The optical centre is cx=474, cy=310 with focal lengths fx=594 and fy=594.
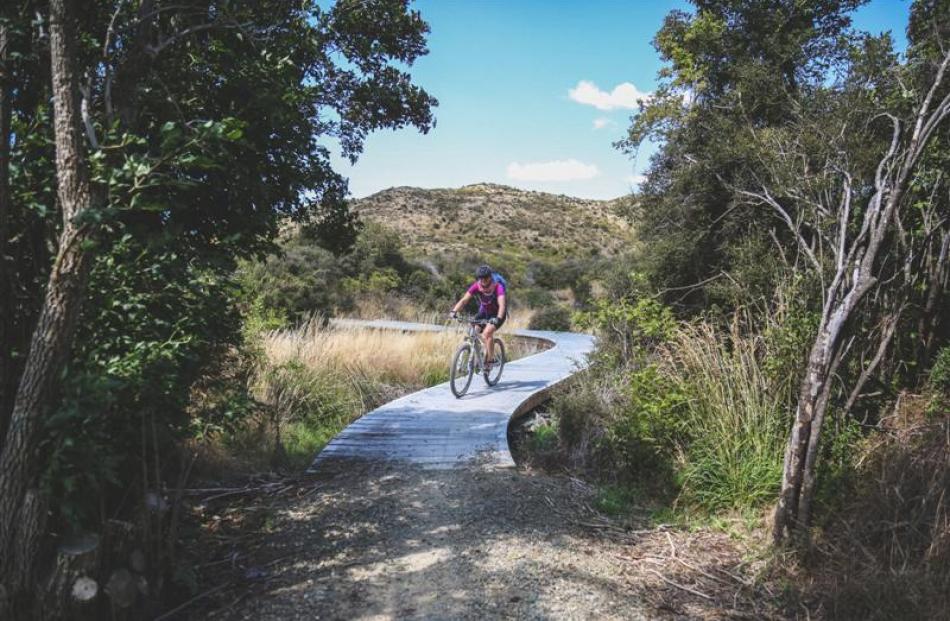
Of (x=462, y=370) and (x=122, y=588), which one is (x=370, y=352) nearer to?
(x=462, y=370)

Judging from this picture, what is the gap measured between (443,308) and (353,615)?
2026 cm

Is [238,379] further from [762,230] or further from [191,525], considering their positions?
[762,230]

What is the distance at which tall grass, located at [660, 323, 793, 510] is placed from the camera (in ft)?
15.1

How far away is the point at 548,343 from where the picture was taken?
1644 centimetres

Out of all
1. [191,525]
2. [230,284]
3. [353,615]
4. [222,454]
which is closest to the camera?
[353,615]

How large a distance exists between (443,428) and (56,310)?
482 cm

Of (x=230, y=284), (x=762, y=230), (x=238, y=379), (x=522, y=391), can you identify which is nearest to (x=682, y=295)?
(x=762, y=230)

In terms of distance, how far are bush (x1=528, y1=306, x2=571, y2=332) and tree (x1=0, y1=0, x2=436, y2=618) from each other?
1621 centimetres

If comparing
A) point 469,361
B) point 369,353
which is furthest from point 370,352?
point 469,361

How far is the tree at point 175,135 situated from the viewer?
8.54ft

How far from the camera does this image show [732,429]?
4.82 m

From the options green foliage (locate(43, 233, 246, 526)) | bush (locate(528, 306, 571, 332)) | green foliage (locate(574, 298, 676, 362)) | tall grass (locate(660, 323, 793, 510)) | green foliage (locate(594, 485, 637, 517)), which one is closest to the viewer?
green foliage (locate(43, 233, 246, 526))

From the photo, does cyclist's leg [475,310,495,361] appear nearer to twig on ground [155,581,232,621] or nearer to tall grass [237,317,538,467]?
tall grass [237,317,538,467]

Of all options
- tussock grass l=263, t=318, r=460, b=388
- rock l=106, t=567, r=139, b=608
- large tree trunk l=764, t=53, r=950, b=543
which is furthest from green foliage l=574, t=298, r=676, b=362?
rock l=106, t=567, r=139, b=608
